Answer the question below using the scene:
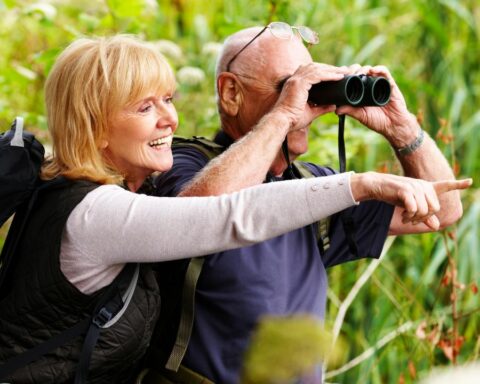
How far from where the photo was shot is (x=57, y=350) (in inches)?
68.0

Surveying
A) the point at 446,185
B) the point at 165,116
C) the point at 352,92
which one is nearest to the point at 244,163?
the point at 165,116

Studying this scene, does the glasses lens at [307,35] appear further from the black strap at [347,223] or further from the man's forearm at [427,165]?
the man's forearm at [427,165]

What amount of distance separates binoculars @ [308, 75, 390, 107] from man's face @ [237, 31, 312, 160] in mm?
148

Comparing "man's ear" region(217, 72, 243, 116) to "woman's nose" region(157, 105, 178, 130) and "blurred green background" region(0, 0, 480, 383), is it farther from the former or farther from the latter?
"blurred green background" region(0, 0, 480, 383)

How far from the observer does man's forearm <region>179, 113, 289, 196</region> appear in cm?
210

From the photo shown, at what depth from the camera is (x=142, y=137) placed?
195 centimetres

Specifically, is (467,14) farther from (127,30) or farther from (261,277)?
(261,277)

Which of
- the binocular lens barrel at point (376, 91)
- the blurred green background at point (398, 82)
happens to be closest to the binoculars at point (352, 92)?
the binocular lens barrel at point (376, 91)

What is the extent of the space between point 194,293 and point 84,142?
496mm

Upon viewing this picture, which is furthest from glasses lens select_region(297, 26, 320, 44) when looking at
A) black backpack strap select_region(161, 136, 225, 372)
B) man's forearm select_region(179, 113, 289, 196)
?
black backpack strap select_region(161, 136, 225, 372)

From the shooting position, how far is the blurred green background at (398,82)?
11.0 feet

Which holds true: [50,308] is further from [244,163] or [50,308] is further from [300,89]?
[300,89]

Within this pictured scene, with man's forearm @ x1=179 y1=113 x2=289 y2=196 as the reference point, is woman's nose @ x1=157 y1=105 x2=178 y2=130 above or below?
above

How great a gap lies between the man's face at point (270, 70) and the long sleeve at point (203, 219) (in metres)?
0.88
